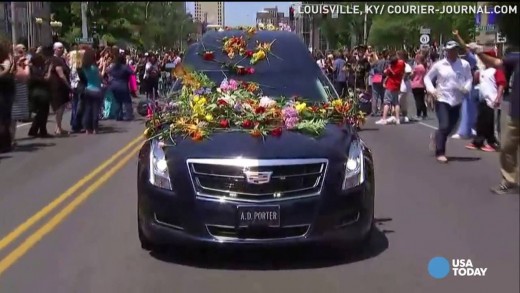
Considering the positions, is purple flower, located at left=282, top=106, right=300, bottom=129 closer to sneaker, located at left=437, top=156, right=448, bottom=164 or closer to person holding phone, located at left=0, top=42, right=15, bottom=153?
sneaker, located at left=437, top=156, right=448, bottom=164

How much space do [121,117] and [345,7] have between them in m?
10.1

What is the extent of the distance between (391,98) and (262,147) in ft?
43.7

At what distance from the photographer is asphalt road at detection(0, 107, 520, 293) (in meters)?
5.89

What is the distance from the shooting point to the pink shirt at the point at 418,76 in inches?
804

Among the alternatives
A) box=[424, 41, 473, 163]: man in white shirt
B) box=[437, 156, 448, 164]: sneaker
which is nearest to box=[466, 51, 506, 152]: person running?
box=[424, 41, 473, 163]: man in white shirt

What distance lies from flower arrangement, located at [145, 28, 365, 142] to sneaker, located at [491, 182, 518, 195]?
2.18m

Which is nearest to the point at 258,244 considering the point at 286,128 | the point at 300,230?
the point at 300,230

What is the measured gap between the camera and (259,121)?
668 cm

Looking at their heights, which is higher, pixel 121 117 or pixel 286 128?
pixel 286 128

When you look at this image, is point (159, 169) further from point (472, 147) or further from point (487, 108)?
point (472, 147)

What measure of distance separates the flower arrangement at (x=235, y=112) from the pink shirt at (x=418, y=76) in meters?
13.0

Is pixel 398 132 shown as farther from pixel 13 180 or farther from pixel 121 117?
pixel 13 180

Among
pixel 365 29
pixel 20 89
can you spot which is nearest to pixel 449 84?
pixel 20 89

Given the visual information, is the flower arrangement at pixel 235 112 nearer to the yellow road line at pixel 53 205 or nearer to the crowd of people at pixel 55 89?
the yellow road line at pixel 53 205
